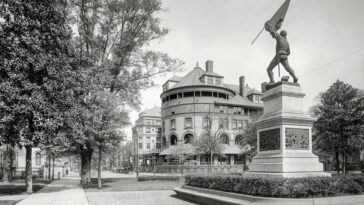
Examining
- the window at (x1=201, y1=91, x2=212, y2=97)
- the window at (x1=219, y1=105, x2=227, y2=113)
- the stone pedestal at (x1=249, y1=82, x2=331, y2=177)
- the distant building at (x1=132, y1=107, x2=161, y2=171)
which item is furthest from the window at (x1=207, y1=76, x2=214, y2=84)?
the stone pedestal at (x1=249, y1=82, x2=331, y2=177)

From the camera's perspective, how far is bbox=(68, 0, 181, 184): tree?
28297mm

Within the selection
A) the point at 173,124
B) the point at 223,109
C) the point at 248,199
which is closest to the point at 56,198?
the point at 248,199

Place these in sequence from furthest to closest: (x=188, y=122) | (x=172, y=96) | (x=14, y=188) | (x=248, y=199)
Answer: (x=172, y=96), (x=188, y=122), (x=14, y=188), (x=248, y=199)

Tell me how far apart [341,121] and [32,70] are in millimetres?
29090

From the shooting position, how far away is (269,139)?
461 inches

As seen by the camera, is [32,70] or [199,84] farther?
[199,84]

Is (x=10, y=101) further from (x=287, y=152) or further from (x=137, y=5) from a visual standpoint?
(x=287, y=152)

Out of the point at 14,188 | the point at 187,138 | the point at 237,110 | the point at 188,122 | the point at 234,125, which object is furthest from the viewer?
the point at 237,110

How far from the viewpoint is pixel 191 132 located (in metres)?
57.7

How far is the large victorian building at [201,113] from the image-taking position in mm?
57750

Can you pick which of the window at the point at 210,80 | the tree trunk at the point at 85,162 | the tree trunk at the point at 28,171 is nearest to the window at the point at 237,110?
the window at the point at 210,80

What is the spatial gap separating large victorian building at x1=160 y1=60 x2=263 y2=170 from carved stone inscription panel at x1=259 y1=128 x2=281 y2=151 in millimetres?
43317

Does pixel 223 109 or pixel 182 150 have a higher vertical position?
pixel 223 109

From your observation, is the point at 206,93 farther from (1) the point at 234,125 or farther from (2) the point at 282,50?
(2) the point at 282,50
